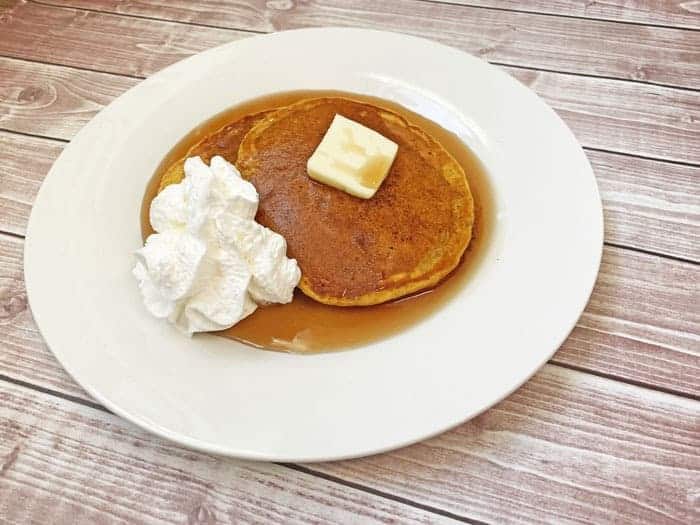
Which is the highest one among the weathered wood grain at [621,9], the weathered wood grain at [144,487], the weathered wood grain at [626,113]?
the weathered wood grain at [621,9]

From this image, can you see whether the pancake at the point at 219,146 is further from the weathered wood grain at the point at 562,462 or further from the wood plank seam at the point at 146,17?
the weathered wood grain at the point at 562,462

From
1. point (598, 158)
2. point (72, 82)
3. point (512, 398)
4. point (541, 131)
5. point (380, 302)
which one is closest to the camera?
point (512, 398)

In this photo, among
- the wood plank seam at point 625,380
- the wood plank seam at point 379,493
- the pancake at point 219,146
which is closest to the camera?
the wood plank seam at point 379,493

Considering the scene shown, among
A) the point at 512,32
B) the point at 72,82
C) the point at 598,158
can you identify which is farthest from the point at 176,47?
the point at 598,158

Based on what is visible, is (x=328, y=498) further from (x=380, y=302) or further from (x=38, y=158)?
(x=38, y=158)

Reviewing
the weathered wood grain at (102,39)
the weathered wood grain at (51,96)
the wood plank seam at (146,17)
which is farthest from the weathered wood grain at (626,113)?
the weathered wood grain at (51,96)
